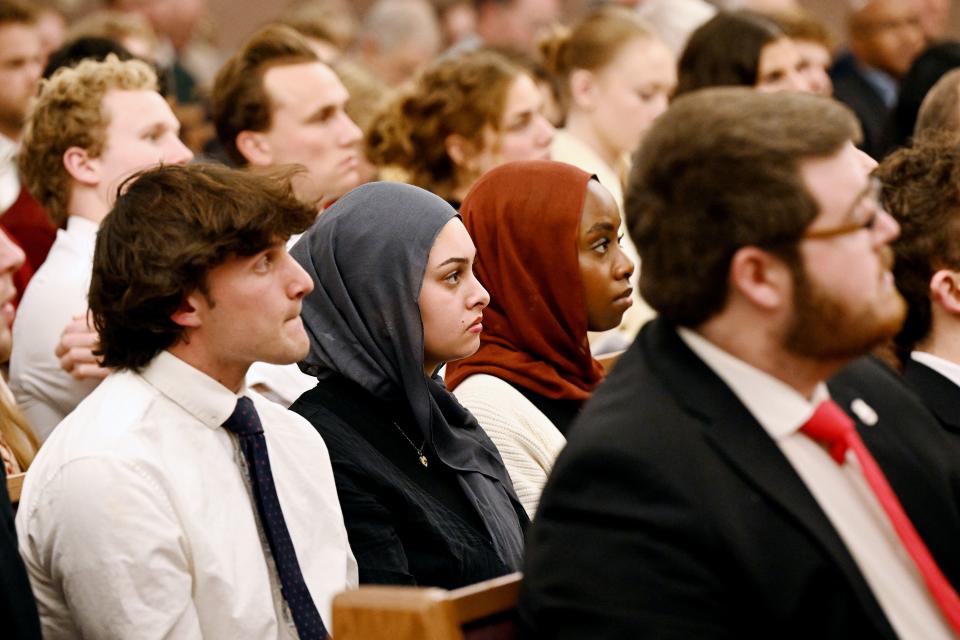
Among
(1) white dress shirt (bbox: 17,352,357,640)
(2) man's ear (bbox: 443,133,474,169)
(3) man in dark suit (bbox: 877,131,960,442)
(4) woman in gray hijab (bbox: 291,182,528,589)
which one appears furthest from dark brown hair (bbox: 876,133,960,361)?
(2) man's ear (bbox: 443,133,474,169)

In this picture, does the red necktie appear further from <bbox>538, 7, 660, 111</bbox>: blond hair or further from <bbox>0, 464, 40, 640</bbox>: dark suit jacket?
<bbox>538, 7, 660, 111</bbox>: blond hair

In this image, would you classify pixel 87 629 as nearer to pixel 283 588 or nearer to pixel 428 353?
pixel 283 588

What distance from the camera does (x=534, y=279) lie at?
331 centimetres

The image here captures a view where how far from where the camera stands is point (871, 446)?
2086 mm

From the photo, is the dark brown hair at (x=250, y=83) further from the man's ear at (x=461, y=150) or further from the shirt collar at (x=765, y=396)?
the shirt collar at (x=765, y=396)

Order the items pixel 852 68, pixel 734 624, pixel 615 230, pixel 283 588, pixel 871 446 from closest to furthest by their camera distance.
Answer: pixel 734 624 < pixel 871 446 < pixel 283 588 < pixel 615 230 < pixel 852 68

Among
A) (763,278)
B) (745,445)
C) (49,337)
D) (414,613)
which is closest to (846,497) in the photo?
(745,445)

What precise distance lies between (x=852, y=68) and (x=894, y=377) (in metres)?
5.76

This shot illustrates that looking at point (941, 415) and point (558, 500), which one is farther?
point (941, 415)

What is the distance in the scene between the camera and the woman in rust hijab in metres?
3.27

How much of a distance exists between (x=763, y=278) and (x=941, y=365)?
0.97m

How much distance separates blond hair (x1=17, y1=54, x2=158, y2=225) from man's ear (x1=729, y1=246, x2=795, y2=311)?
239cm

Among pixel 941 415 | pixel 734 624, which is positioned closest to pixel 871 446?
pixel 734 624

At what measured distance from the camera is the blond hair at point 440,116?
484cm
